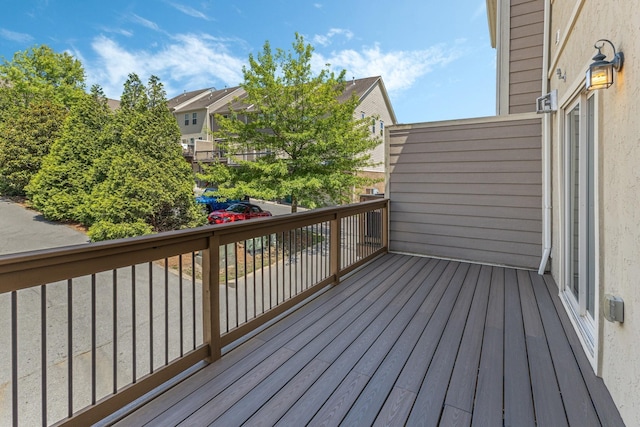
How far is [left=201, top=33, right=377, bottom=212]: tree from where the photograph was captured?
814 cm

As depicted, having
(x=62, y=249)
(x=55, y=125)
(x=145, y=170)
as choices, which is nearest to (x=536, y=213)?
(x=62, y=249)

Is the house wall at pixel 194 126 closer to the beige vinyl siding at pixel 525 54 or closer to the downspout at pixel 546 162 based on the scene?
the beige vinyl siding at pixel 525 54

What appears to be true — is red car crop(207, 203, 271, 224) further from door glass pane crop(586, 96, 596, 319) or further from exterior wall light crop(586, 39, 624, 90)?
exterior wall light crop(586, 39, 624, 90)

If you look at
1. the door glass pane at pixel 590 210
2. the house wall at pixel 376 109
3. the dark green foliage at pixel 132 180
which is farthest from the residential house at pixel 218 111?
the door glass pane at pixel 590 210

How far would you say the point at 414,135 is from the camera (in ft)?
15.8

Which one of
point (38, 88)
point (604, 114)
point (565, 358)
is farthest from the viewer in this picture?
point (38, 88)

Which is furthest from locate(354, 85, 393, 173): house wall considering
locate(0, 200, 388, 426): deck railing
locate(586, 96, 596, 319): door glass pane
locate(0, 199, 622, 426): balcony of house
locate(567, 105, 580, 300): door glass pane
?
locate(586, 96, 596, 319): door glass pane

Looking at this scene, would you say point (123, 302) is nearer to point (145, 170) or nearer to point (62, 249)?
point (145, 170)

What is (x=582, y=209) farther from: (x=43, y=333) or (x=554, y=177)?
(x=43, y=333)

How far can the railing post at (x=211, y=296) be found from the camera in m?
2.00

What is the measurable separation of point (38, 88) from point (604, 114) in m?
24.1

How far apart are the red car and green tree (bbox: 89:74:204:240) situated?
207 centimetres

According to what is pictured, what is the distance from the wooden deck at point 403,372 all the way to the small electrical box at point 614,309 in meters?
0.45

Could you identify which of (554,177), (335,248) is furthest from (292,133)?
(554,177)
